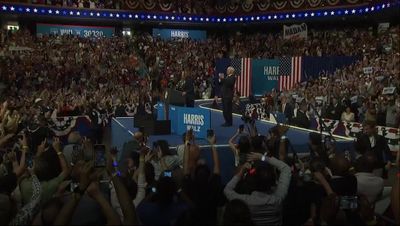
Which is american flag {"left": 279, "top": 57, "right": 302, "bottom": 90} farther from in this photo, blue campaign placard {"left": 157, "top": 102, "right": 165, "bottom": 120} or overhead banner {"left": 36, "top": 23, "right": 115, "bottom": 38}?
blue campaign placard {"left": 157, "top": 102, "right": 165, "bottom": 120}

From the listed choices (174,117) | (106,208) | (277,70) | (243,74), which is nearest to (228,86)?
(174,117)

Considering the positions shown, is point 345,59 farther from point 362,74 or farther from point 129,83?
point 129,83

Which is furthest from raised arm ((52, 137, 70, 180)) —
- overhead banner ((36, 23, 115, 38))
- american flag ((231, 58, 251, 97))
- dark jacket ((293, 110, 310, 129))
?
overhead banner ((36, 23, 115, 38))

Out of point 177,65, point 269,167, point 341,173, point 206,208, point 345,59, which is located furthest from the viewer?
point 177,65

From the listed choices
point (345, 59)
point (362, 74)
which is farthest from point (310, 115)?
point (345, 59)

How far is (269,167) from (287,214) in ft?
1.79

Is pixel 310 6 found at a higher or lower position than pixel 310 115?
higher

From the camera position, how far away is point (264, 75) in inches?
1166

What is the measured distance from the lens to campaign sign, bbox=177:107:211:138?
10.5 metres

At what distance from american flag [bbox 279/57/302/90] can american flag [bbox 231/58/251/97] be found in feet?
6.98

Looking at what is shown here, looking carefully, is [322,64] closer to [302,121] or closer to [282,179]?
[302,121]

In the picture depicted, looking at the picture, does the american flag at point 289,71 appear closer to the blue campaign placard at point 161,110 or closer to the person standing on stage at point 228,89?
the blue campaign placard at point 161,110

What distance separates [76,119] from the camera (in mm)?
17516

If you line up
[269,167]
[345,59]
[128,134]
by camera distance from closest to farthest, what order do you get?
[269,167] < [128,134] < [345,59]
